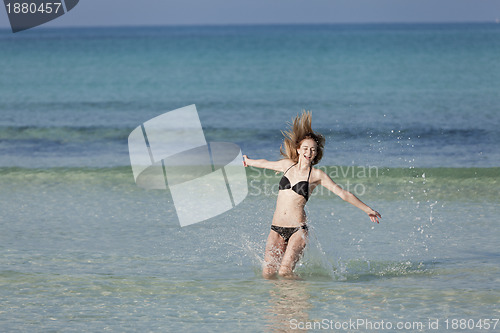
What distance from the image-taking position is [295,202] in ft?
24.5

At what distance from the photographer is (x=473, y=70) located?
40.9 m

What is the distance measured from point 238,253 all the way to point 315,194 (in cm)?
329

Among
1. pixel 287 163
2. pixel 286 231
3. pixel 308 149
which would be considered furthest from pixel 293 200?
pixel 308 149

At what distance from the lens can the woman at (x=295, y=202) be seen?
7.37 meters

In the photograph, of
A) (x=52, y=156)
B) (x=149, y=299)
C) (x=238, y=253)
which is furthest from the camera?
(x=52, y=156)

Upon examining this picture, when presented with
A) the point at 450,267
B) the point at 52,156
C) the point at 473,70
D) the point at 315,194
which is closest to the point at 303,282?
the point at 450,267

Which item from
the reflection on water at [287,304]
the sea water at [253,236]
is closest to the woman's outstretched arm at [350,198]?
the sea water at [253,236]

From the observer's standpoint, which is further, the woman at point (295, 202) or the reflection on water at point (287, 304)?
the woman at point (295, 202)

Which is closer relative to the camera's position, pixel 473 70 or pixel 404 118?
pixel 404 118

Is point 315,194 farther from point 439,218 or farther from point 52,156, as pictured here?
point 52,156

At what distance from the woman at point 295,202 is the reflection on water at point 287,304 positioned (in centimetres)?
23

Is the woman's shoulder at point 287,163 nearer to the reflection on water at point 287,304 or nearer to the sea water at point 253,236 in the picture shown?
the sea water at point 253,236

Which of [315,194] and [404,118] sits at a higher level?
[315,194]

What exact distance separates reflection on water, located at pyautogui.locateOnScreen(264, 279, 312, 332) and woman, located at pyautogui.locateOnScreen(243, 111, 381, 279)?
23 cm
